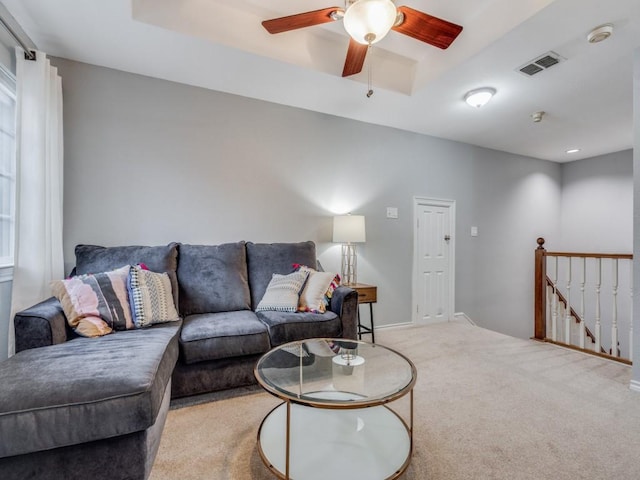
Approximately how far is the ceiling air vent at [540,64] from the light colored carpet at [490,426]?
2434 mm

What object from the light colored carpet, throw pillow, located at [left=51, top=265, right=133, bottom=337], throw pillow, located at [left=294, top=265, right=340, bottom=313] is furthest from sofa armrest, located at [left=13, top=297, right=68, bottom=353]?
throw pillow, located at [left=294, top=265, right=340, bottom=313]

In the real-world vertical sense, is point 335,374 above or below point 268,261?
below

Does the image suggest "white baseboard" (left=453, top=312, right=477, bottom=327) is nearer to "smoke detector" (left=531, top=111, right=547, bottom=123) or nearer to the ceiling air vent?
"smoke detector" (left=531, top=111, right=547, bottom=123)

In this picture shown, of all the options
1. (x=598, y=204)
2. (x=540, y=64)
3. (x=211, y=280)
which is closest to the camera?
(x=540, y=64)

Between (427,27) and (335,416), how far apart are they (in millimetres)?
2242

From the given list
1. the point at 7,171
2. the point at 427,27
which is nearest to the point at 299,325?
the point at 427,27

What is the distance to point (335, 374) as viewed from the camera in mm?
1627

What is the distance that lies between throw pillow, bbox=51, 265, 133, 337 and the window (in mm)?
667

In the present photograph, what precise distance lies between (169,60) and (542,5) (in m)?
2.59

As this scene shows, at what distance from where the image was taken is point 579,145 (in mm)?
4383

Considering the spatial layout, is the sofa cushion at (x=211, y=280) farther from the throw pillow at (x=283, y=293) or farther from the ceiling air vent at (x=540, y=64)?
the ceiling air vent at (x=540, y=64)

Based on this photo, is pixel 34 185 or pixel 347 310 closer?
pixel 34 185

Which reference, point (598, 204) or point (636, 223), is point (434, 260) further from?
point (598, 204)

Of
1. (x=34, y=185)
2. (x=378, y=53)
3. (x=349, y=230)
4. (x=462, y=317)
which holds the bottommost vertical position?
(x=462, y=317)
